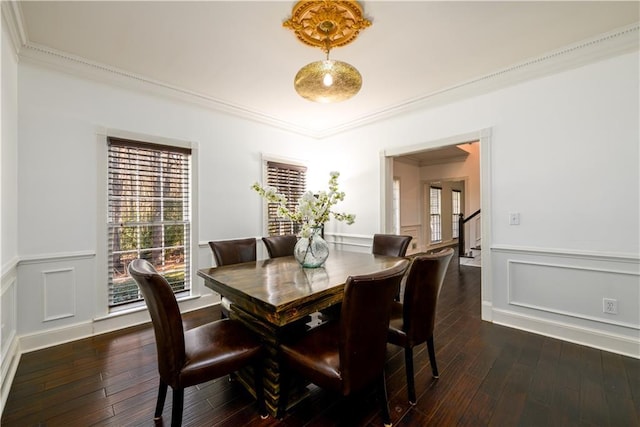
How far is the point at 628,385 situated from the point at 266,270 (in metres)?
2.77

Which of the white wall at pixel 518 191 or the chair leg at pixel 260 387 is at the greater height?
the white wall at pixel 518 191

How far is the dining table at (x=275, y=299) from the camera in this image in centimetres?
155

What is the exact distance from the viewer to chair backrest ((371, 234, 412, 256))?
10.4 ft

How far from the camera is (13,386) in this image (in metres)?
1.95

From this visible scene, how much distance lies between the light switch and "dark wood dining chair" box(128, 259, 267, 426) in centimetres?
285

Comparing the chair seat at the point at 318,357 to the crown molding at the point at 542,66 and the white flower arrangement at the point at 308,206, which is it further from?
the crown molding at the point at 542,66

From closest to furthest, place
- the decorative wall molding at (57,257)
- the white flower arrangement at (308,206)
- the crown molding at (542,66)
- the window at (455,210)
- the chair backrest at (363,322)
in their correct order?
the chair backrest at (363,322) → the white flower arrangement at (308,206) → the crown molding at (542,66) → the decorative wall molding at (57,257) → the window at (455,210)

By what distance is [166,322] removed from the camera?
4.60 ft

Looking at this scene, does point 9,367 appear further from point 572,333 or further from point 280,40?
point 572,333

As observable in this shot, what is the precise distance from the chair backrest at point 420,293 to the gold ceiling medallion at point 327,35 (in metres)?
1.41

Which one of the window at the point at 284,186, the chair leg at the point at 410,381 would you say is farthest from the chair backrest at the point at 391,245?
the window at the point at 284,186

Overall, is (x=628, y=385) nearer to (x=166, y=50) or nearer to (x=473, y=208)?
(x=166, y=50)

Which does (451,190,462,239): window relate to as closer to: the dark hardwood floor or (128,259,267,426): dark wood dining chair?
the dark hardwood floor

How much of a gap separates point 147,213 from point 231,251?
1.13m
